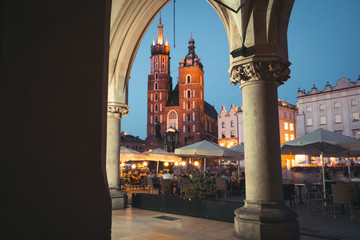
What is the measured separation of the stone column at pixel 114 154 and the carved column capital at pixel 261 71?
5.34 metres

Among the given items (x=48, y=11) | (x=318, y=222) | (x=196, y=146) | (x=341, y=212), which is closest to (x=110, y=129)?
(x=196, y=146)

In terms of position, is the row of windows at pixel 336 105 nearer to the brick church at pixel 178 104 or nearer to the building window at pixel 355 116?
the building window at pixel 355 116

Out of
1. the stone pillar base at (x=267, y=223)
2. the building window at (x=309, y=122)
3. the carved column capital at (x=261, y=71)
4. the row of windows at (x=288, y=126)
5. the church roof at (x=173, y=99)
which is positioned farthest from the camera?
→ the church roof at (x=173, y=99)

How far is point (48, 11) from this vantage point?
58.3 inches

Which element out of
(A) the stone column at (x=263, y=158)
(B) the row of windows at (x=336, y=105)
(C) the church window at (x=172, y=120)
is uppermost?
(C) the church window at (x=172, y=120)

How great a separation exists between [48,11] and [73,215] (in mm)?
1020

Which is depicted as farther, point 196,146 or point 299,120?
point 299,120

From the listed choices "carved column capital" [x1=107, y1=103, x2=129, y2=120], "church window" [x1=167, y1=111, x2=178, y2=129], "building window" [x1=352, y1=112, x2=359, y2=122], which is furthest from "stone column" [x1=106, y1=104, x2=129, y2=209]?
"church window" [x1=167, y1=111, x2=178, y2=129]

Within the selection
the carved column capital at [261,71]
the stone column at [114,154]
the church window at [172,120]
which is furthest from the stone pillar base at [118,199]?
the church window at [172,120]

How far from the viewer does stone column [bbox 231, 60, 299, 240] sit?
18.2ft

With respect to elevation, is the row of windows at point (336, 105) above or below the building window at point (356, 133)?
above

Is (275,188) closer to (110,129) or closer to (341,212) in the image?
(341,212)

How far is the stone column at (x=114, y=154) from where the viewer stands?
1013 centimetres

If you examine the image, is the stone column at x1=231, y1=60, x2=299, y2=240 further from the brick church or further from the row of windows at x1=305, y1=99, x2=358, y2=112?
the brick church
